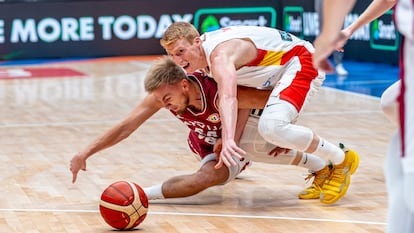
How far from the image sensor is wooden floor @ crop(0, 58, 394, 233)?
5336 millimetres

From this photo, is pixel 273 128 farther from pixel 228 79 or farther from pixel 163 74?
pixel 163 74

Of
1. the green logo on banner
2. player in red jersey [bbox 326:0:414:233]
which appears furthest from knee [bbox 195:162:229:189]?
the green logo on banner

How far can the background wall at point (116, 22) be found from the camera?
57.8 feet

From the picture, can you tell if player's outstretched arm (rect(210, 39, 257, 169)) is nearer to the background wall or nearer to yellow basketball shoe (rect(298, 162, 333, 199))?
→ yellow basketball shoe (rect(298, 162, 333, 199))

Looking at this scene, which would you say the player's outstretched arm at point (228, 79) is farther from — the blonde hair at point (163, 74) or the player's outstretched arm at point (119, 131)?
the player's outstretched arm at point (119, 131)

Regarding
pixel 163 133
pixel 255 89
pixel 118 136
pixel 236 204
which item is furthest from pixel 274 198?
pixel 163 133

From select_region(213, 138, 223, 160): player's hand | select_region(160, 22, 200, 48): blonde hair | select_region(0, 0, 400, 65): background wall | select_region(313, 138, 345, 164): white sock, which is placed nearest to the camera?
select_region(160, 22, 200, 48): blonde hair

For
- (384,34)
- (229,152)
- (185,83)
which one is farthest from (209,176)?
(384,34)

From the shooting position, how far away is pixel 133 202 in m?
5.10

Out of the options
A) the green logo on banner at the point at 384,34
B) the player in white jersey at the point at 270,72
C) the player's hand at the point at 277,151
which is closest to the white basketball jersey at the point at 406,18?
the player in white jersey at the point at 270,72

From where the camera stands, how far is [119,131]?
226 inches

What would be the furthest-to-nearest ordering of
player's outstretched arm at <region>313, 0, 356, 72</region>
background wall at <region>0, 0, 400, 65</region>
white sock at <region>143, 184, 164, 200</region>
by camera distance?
background wall at <region>0, 0, 400, 65</region>
white sock at <region>143, 184, 164, 200</region>
player's outstretched arm at <region>313, 0, 356, 72</region>

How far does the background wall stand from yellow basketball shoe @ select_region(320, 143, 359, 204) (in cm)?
1122

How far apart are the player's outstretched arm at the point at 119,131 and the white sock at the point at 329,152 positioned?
3.50ft
